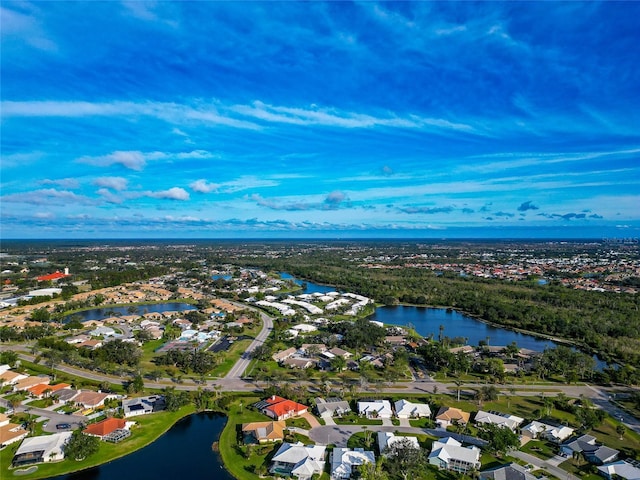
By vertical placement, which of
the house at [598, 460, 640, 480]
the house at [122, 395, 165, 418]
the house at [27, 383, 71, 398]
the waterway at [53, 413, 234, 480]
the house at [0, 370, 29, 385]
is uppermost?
the house at [0, 370, 29, 385]

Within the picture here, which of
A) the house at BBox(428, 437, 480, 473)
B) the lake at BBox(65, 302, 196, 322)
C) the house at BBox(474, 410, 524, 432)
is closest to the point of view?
the house at BBox(428, 437, 480, 473)

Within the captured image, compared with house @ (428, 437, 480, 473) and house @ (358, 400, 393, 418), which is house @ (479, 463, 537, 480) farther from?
house @ (358, 400, 393, 418)

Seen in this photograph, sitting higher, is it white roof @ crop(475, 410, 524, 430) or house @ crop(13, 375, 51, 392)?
house @ crop(13, 375, 51, 392)

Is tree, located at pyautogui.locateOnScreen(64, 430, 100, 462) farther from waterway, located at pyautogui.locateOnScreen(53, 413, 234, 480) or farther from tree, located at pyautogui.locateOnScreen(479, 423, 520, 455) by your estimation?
tree, located at pyautogui.locateOnScreen(479, 423, 520, 455)

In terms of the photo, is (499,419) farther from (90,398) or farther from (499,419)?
(90,398)

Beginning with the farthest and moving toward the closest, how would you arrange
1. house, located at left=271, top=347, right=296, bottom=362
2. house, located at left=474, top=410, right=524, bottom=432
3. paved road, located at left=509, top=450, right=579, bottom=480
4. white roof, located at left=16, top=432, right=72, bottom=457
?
house, located at left=271, top=347, right=296, bottom=362 → house, located at left=474, top=410, right=524, bottom=432 → white roof, located at left=16, top=432, right=72, bottom=457 → paved road, located at left=509, top=450, right=579, bottom=480

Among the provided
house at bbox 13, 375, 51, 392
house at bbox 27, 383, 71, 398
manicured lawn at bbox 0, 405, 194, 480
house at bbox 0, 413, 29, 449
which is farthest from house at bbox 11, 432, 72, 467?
house at bbox 13, 375, 51, 392

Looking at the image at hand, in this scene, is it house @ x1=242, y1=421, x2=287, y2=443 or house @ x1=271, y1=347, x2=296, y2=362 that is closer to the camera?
house @ x1=242, y1=421, x2=287, y2=443

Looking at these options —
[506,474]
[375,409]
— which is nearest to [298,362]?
[375,409]
